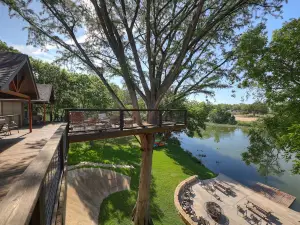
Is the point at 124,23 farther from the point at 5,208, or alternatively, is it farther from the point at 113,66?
the point at 5,208

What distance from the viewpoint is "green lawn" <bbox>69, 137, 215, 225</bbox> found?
9.80 meters

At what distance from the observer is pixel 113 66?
315 inches

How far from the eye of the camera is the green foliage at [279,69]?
309 inches

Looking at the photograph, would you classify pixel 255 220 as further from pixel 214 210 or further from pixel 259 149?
pixel 259 149

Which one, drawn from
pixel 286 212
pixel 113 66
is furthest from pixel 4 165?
pixel 286 212

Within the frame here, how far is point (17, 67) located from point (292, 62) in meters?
11.4

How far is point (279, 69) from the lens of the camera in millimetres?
8547

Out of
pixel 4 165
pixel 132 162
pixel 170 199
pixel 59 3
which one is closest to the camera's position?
pixel 4 165

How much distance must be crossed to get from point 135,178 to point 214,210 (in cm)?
604

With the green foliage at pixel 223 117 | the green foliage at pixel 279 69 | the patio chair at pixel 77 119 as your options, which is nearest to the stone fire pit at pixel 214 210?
the green foliage at pixel 279 69

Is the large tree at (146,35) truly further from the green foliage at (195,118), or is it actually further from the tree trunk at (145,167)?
the green foliage at (195,118)

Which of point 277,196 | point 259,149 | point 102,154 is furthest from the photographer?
point 102,154

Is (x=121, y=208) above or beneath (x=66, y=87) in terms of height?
beneath

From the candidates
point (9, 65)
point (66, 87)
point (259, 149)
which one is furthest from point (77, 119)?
point (66, 87)
